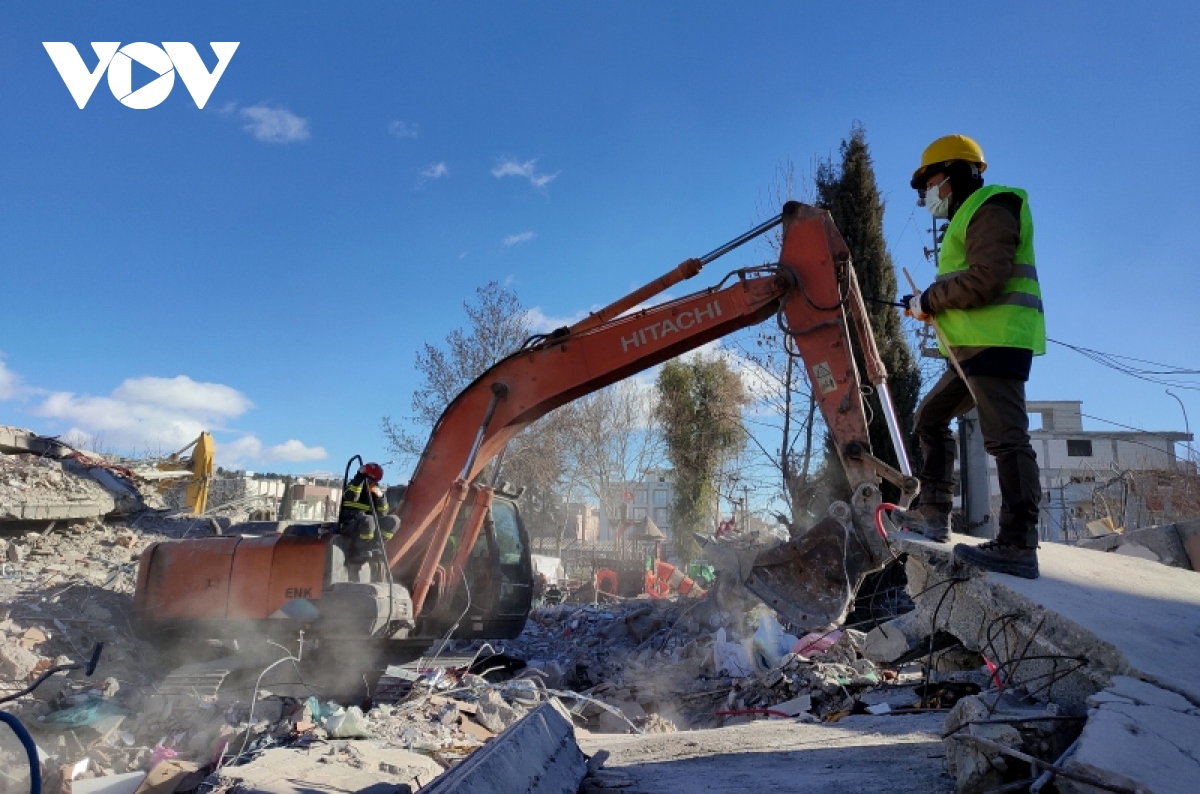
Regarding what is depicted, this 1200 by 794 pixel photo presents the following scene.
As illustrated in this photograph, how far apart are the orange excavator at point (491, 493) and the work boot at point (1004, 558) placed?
1679 millimetres

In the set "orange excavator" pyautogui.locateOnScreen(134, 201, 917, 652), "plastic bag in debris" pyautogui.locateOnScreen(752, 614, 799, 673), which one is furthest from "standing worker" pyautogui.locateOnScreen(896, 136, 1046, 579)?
"plastic bag in debris" pyautogui.locateOnScreen(752, 614, 799, 673)

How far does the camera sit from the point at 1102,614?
9.95ft

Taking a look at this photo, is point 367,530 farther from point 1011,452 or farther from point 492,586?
point 1011,452

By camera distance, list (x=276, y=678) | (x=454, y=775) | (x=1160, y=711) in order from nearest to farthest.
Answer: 1. (x=1160, y=711)
2. (x=454, y=775)
3. (x=276, y=678)

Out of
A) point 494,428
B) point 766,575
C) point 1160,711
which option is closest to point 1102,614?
point 1160,711

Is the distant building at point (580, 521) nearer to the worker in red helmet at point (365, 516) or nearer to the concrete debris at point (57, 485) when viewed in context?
the concrete debris at point (57, 485)

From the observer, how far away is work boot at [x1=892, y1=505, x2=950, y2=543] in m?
4.14

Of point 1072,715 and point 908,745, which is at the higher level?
point 1072,715

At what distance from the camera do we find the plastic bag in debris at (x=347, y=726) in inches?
172

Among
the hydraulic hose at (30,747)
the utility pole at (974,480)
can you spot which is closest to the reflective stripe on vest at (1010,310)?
the hydraulic hose at (30,747)

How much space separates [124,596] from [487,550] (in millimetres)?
3776

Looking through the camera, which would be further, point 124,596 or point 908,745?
point 124,596

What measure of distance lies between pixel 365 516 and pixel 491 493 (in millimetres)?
1211

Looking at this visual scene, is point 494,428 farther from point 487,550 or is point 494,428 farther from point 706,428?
point 706,428
